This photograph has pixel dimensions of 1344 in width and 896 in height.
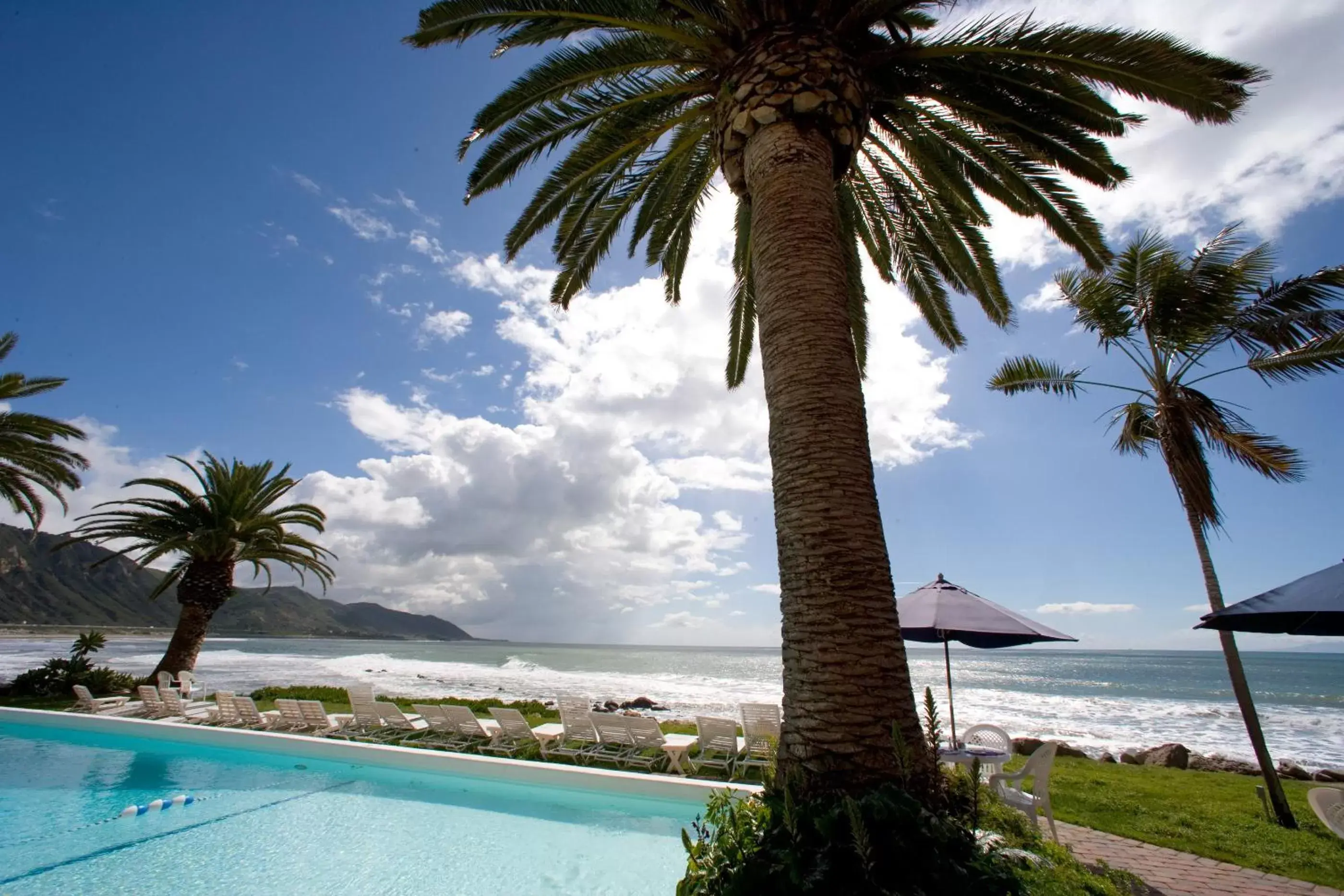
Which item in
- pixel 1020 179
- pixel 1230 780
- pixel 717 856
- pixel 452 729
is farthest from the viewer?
pixel 452 729

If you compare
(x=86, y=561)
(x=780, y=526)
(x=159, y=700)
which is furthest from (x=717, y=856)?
(x=86, y=561)

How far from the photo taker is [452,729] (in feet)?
40.9

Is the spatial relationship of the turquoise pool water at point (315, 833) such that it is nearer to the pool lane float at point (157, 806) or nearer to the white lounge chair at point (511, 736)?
the pool lane float at point (157, 806)

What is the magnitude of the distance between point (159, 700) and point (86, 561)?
21340 cm

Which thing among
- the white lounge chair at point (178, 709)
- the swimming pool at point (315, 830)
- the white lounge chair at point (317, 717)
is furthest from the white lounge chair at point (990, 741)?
the white lounge chair at point (178, 709)

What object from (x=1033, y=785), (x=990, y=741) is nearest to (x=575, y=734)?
(x=990, y=741)

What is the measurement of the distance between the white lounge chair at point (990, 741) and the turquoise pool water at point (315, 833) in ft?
13.3

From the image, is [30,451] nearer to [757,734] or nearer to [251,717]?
[251,717]

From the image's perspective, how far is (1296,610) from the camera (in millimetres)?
5672

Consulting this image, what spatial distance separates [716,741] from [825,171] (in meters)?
9.18

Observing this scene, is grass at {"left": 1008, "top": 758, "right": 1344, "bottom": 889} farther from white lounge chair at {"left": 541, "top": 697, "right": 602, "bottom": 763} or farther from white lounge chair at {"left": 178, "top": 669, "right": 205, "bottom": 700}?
white lounge chair at {"left": 178, "top": 669, "right": 205, "bottom": 700}

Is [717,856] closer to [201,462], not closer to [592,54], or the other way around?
[592,54]

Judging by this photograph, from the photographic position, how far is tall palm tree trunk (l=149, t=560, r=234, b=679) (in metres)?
19.3

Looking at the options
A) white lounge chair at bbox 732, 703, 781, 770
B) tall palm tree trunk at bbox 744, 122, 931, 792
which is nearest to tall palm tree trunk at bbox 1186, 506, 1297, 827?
white lounge chair at bbox 732, 703, 781, 770
